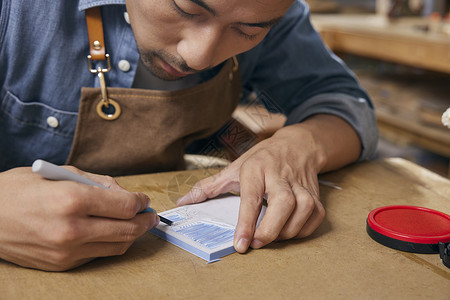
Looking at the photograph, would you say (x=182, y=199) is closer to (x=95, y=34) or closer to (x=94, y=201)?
(x=94, y=201)

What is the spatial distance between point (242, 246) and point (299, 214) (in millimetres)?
109

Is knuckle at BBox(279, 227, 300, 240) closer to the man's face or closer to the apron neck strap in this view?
the man's face

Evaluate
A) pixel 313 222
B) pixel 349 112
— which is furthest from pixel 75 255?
pixel 349 112

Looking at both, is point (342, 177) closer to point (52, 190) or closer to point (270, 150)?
point (270, 150)

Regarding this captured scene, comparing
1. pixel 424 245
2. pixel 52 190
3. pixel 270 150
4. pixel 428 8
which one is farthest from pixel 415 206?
pixel 428 8

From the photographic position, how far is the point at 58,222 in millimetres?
590

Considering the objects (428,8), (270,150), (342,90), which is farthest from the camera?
(428,8)

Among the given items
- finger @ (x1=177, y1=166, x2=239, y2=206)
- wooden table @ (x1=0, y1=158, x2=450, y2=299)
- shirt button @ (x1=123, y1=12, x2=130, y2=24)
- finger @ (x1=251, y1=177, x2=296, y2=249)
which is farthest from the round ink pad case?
shirt button @ (x1=123, y1=12, x2=130, y2=24)

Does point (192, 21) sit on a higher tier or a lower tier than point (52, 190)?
higher

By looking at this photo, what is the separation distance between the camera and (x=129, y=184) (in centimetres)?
91

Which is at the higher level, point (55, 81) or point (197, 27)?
point (197, 27)

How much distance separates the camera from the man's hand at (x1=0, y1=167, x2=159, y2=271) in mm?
590

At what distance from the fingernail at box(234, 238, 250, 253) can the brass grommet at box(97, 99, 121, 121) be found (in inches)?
16.5

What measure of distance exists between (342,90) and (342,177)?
275mm
